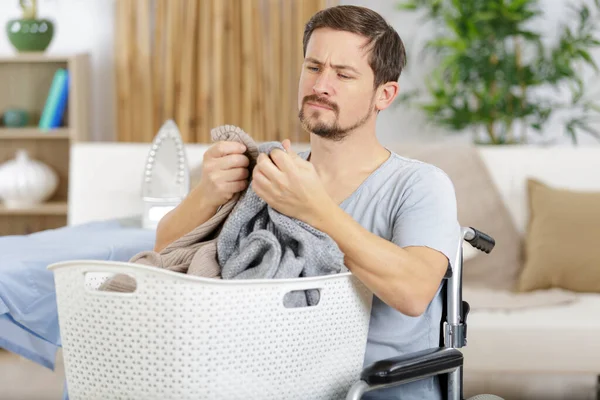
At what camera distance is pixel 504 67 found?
3.92 meters

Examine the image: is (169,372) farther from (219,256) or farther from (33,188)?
(33,188)

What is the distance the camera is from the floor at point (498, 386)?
3.03 metres

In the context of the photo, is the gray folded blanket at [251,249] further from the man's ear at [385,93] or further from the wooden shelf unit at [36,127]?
the wooden shelf unit at [36,127]

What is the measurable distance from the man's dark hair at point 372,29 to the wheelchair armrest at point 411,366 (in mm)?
430

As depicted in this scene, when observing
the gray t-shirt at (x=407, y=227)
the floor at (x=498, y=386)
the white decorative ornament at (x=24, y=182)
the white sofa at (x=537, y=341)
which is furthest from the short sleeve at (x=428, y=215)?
the white decorative ornament at (x=24, y=182)

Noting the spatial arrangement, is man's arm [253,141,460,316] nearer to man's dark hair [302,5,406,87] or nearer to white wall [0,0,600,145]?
man's dark hair [302,5,406,87]

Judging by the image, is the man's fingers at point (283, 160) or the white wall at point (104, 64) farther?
the white wall at point (104, 64)

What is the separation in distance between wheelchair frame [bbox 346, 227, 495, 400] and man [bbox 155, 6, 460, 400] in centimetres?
3

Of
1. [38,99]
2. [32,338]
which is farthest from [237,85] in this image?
[32,338]

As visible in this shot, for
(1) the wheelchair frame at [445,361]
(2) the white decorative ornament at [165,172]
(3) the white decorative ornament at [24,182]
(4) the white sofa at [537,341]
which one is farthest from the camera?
(3) the white decorative ornament at [24,182]

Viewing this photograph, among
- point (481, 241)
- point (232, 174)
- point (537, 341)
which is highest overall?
point (232, 174)

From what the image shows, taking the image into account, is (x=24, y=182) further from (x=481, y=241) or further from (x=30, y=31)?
(x=481, y=241)

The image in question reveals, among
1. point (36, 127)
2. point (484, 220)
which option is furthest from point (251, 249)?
point (36, 127)

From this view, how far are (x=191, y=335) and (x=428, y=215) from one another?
0.45 meters
